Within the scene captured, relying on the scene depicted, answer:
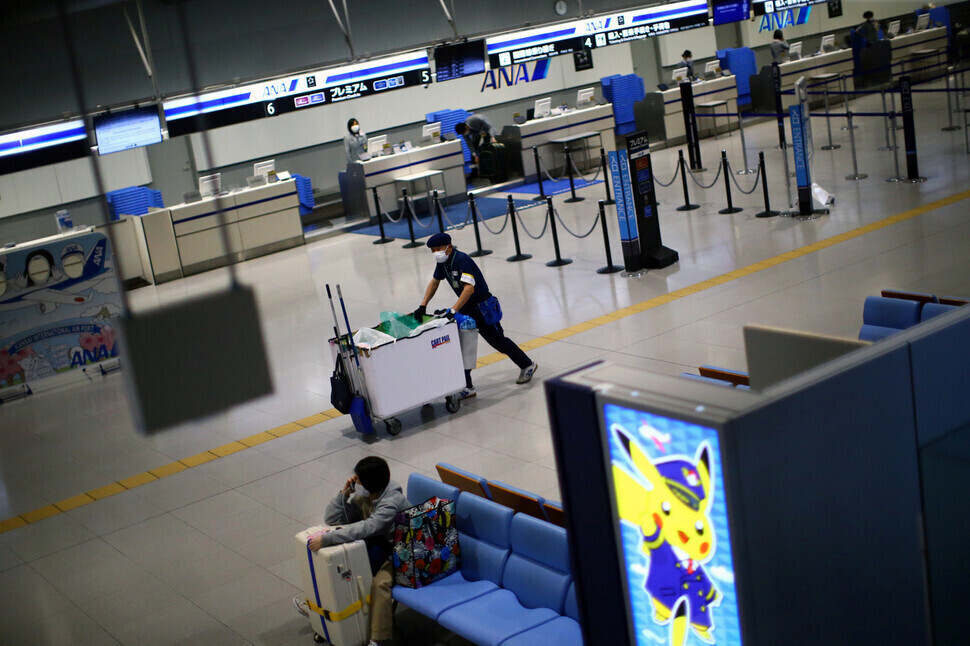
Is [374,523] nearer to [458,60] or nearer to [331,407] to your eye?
[331,407]

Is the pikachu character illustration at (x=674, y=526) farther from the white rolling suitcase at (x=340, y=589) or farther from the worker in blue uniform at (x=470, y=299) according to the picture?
the worker in blue uniform at (x=470, y=299)

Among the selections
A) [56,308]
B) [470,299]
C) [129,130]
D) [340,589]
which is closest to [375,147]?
[129,130]

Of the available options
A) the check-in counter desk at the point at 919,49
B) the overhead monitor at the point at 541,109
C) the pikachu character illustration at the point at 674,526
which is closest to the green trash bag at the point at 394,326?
the pikachu character illustration at the point at 674,526

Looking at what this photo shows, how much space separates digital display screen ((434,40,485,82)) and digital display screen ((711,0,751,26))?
17.0ft

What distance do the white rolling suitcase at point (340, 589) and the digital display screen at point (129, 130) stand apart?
25.8ft

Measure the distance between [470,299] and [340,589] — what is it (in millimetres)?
3876

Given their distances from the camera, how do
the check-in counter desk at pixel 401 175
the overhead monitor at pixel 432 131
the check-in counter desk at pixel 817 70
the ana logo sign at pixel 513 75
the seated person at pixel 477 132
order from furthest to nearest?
the ana logo sign at pixel 513 75
the check-in counter desk at pixel 817 70
the seated person at pixel 477 132
the overhead monitor at pixel 432 131
the check-in counter desk at pixel 401 175

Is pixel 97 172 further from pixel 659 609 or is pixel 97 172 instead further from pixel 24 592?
pixel 24 592

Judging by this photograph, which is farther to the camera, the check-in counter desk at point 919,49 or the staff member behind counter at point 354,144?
the check-in counter desk at point 919,49

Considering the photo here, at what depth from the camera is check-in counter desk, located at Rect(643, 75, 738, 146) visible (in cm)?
2033

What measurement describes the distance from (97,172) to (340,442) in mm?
5149

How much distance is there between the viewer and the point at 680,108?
20.6m

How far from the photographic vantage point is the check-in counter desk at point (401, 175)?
17.8 meters

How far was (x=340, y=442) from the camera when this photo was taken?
8.03 m
